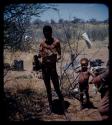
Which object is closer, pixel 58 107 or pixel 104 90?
pixel 104 90

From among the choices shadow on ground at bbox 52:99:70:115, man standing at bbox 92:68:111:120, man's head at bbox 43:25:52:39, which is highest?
man's head at bbox 43:25:52:39

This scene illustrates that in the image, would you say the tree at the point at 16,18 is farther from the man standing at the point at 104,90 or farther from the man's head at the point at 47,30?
the man standing at the point at 104,90

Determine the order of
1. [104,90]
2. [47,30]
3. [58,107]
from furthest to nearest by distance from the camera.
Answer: [58,107], [47,30], [104,90]

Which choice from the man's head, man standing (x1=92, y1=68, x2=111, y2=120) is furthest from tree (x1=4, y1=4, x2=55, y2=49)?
man standing (x1=92, y1=68, x2=111, y2=120)

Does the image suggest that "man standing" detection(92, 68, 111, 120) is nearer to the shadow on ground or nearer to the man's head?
the man's head

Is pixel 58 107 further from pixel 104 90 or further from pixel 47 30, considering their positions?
pixel 104 90

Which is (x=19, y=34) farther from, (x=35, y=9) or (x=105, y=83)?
(x=105, y=83)

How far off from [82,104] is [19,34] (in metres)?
2.08

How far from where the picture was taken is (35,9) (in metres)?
6.61

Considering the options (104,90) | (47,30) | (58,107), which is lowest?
(58,107)

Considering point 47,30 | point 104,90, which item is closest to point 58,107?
point 47,30

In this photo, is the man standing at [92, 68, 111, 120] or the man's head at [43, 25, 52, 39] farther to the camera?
the man's head at [43, 25, 52, 39]

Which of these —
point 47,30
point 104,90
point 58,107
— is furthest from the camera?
point 58,107

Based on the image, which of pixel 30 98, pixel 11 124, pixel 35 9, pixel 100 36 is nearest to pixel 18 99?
pixel 30 98
